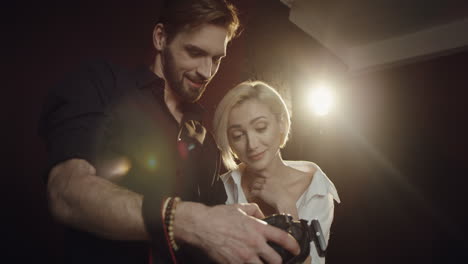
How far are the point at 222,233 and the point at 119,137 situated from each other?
55 centimetres

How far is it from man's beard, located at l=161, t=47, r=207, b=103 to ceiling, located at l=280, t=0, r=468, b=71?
8.32 ft

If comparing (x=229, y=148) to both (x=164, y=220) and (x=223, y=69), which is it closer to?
(x=223, y=69)

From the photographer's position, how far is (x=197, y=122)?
5.02 ft

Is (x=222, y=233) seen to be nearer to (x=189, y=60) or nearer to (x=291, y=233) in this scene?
(x=291, y=233)

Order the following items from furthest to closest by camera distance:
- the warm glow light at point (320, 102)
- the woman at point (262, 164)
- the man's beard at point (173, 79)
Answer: the warm glow light at point (320, 102)
the woman at point (262, 164)
the man's beard at point (173, 79)

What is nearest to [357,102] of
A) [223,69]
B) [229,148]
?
[223,69]

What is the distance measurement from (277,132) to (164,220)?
3.67 feet

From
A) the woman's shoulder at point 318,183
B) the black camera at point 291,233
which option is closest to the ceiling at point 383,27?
the woman's shoulder at point 318,183

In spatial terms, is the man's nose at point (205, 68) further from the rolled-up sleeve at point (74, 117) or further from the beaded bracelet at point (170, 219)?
the beaded bracelet at point (170, 219)

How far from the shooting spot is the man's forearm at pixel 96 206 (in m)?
0.73

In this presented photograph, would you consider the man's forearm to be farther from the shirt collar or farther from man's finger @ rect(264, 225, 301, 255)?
the shirt collar

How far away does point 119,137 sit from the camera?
105cm

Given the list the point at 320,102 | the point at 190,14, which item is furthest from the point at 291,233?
the point at 320,102

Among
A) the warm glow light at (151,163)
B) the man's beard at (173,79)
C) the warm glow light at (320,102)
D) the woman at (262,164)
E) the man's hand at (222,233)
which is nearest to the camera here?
the man's hand at (222,233)
